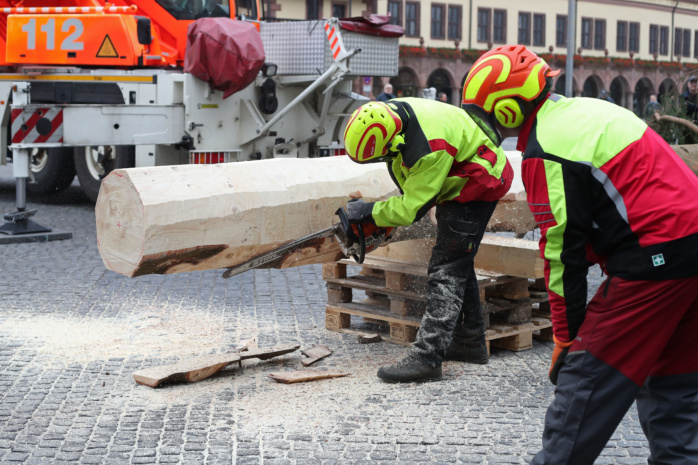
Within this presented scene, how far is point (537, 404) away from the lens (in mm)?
4828

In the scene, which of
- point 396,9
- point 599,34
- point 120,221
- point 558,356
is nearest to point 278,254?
point 120,221

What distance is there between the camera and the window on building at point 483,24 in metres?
50.8

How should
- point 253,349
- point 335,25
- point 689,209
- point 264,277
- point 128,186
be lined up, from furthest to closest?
point 335,25 → point 264,277 → point 253,349 → point 128,186 → point 689,209

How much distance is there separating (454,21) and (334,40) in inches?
Result: 1576

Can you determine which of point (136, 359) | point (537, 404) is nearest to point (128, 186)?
point (136, 359)

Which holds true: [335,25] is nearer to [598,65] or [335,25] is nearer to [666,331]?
[666,331]

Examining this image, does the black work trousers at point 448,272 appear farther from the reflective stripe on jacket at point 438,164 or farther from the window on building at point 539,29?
the window on building at point 539,29

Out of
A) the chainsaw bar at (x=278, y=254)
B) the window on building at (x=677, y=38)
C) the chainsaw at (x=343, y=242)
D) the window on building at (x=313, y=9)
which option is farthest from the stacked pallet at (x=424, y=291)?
the window on building at (x=677, y=38)

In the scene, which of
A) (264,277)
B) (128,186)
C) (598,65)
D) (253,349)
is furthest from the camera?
(598,65)

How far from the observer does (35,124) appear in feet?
35.0

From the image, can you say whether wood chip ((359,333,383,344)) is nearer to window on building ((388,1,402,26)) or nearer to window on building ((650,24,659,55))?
window on building ((388,1,402,26))

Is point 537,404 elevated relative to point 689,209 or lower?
lower

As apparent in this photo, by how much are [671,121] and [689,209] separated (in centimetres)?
637

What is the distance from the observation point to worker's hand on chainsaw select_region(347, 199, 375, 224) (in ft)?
16.2
